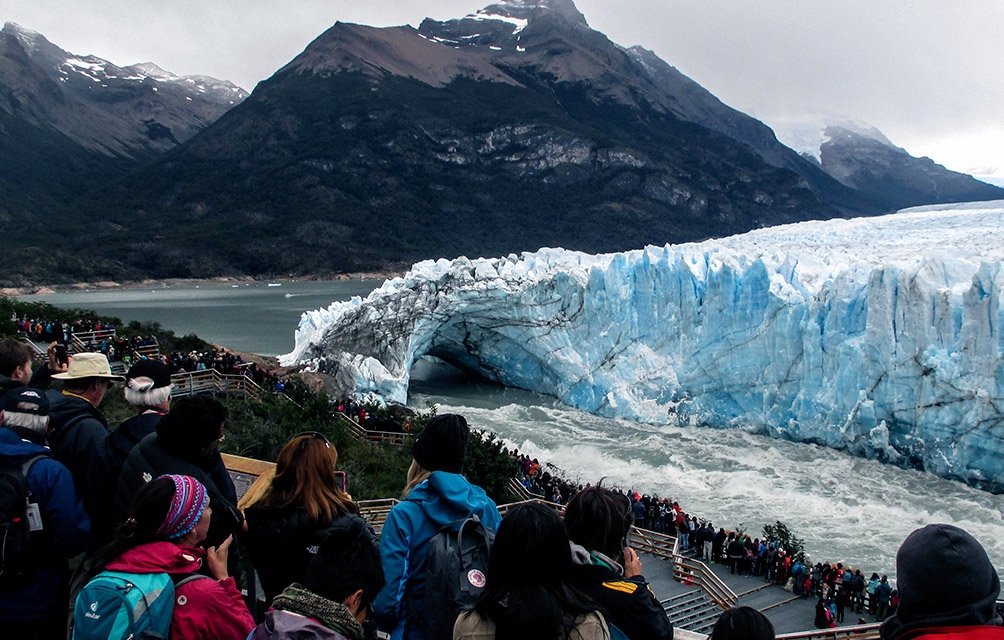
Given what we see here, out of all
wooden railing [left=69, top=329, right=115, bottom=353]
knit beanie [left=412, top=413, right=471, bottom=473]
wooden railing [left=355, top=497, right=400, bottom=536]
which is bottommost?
wooden railing [left=355, top=497, right=400, bottom=536]

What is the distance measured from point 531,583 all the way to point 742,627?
0.58 metres

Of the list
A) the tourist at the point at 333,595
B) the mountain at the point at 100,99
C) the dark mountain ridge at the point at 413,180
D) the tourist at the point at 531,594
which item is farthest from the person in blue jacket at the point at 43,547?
the mountain at the point at 100,99

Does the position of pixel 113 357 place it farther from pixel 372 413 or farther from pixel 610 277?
pixel 610 277

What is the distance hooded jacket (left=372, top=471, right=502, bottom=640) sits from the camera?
2.20 meters

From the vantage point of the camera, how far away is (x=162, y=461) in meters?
2.53

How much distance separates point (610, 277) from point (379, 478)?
30.7 feet

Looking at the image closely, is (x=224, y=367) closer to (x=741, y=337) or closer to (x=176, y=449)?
(x=741, y=337)

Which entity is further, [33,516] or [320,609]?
[33,516]

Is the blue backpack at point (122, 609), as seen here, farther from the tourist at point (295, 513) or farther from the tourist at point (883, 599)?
the tourist at point (883, 599)

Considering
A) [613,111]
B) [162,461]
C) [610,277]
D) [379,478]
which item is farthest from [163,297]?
[613,111]

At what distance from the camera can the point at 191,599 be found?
187 centimetres

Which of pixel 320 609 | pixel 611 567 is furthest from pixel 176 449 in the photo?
pixel 611 567

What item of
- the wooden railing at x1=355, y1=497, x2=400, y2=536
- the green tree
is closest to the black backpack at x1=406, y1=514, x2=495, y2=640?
the wooden railing at x1=355, y1=497, x2=400, y2=536

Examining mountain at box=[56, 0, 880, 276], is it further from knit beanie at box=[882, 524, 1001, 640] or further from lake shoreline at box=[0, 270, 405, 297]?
knit beanie at box=[882, 524, 1001, 640]
